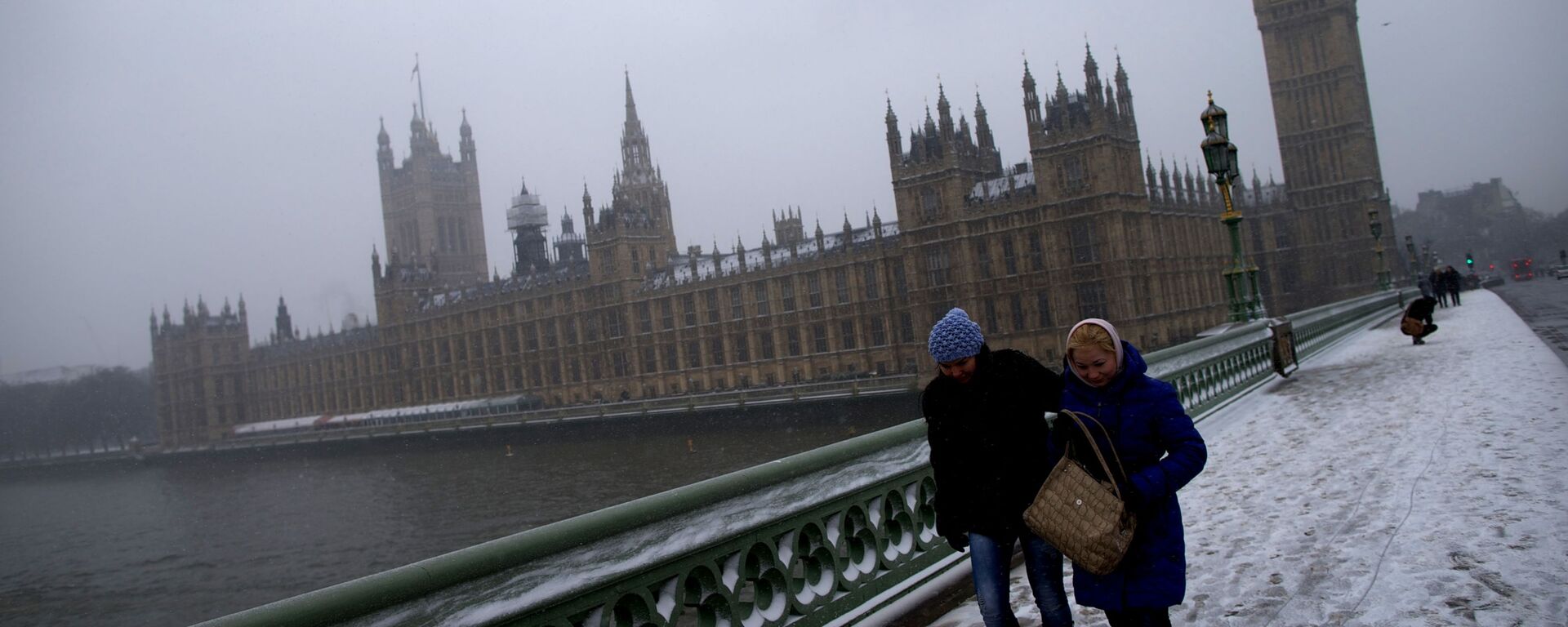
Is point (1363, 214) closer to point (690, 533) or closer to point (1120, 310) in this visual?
point (1120, 310)

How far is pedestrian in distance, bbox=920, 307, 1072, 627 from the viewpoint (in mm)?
3637

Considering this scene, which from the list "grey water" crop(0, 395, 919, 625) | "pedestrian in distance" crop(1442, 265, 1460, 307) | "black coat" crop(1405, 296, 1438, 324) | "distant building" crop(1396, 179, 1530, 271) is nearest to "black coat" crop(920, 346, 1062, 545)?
"grey water" crop(0, 395, 919, 625)

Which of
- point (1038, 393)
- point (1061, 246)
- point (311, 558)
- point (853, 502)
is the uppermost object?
point (1061, 246)

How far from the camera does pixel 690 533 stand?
4.02 m

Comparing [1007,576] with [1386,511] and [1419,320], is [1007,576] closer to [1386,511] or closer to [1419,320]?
[1386,511]

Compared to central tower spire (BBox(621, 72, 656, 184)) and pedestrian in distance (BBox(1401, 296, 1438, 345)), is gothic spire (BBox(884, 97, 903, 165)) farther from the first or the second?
central tower spire (BBox(621, 72, 656, 184))

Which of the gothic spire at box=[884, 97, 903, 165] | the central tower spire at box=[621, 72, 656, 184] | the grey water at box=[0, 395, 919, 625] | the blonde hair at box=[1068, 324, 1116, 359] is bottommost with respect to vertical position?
the grey water at box=[0, 395, 919, 625]

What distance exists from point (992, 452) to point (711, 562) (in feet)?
4.33

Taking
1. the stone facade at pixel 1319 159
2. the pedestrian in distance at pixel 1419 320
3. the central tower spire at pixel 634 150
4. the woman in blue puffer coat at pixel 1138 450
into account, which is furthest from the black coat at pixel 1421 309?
the central tower spire at pixel 634 150

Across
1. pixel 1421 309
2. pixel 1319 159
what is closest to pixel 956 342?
pixel 1421 309

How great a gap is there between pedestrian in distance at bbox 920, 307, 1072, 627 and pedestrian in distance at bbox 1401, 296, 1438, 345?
53.8 feet

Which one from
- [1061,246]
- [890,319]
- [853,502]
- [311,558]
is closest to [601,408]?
[890,319]

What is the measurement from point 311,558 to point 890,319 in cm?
2746

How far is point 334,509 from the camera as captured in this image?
140ft
